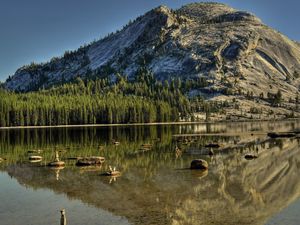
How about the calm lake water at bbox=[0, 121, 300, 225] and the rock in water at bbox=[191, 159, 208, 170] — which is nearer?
the calm lake water at bbox=[0, 121, 300, 225]

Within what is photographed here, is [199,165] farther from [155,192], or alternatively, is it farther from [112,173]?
[155,192]

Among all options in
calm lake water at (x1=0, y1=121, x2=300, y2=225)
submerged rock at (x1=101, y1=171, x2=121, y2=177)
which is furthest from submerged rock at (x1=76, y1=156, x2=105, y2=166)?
submerged rock at (x1=101, y1=171, x2=121, y2=177)

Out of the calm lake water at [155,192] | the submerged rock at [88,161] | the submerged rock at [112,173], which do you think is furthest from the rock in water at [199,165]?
the submerged rock at [88,161]

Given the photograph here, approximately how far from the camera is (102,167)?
79562mm

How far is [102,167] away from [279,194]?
120ft

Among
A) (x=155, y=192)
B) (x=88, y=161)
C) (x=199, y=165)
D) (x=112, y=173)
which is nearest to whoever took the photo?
(x=155, y=192)

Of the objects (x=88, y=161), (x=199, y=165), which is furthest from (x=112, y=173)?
(x=199, y=165)

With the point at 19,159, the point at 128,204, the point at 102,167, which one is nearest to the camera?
the point at 128,204

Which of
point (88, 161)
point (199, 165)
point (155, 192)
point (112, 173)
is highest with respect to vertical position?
point (88, 161)

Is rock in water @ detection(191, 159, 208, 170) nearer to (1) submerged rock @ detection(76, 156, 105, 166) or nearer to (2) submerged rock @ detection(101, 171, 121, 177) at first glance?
(2) submerged rock @ detection(101, 171, 121, 177)

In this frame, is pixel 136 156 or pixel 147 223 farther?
pixel 136 156

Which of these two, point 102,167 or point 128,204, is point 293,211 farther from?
point 102,167

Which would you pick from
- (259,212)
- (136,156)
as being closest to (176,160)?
(136,156)

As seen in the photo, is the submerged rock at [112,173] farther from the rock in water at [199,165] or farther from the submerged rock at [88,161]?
the rock in water at [199,165]
